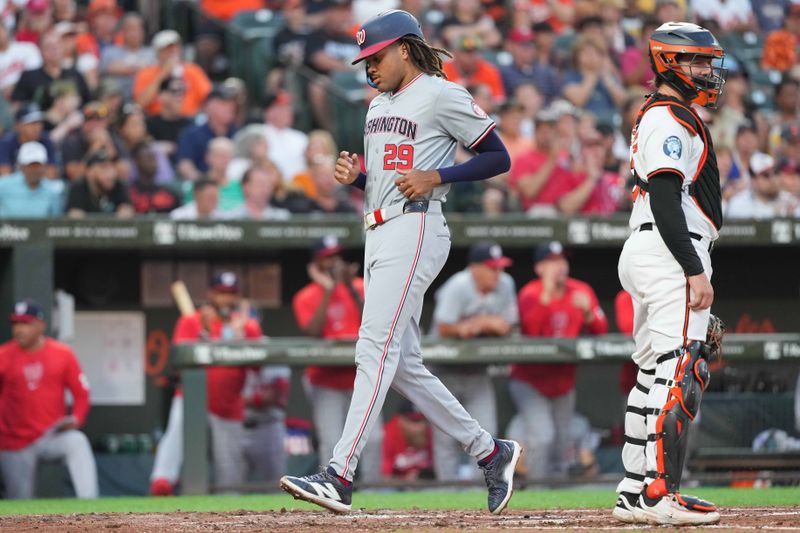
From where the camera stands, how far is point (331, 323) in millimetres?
8656

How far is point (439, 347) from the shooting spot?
812 cm

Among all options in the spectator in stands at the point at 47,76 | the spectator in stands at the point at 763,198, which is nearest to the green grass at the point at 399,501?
the spectator in stands at the point at 763,198

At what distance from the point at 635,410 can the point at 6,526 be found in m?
2.43

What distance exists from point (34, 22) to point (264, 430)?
511 cm

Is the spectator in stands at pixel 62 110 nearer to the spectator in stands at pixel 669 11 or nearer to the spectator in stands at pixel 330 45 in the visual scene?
the spectator in stands at pixel 330 45

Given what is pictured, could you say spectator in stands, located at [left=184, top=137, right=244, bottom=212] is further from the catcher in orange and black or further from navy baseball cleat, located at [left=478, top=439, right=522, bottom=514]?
the catcher in orange and black

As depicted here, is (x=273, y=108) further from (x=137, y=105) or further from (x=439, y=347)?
(x=439, y=347)

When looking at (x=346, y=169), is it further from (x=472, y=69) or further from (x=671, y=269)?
(x=472, y=69)

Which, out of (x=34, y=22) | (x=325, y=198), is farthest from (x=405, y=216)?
(x=34, y=22)

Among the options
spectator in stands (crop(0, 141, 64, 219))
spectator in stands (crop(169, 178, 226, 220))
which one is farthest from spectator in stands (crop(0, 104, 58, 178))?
spectator in stands (crop(169, 178, 226, 220))

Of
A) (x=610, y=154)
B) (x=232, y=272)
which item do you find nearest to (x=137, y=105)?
(x=232, y=272)

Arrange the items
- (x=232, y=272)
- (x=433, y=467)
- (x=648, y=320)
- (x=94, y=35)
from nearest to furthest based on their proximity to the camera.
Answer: (x=648, y=320) < (x=433, y=467) < (x=232, y=272) < (x=94, y=35)

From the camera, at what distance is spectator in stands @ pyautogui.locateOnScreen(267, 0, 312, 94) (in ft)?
37.7

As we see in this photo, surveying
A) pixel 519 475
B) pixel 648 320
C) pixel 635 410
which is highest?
pixel 648 320
